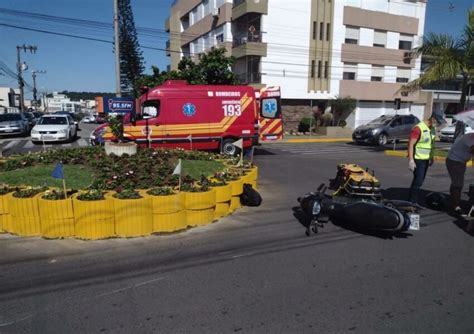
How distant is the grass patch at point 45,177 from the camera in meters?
7.43

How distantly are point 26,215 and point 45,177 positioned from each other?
88.8 inches

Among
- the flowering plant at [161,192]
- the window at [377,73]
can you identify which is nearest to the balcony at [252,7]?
the window at [377,73]

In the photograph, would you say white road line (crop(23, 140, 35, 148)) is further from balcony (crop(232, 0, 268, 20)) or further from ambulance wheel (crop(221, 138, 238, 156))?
balcony (crop(232, 0, 268, 20))

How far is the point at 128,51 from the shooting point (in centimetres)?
4122

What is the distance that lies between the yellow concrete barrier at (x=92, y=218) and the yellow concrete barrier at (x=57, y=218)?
95 millimetres

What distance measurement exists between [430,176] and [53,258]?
10.9 meters

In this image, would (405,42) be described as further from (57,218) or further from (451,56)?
(57,218)

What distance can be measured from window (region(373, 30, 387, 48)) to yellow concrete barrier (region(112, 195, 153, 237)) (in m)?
32.6

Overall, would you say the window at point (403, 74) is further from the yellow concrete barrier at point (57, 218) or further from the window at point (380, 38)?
the yellow concrete barrier at point (57, 218)

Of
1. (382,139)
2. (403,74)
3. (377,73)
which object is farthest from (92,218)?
(403,74)

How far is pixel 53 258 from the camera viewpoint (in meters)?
5.10

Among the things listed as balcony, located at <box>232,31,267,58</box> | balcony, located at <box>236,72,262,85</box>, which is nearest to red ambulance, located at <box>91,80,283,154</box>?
balcony, located at <box>232,31,267,58</box>

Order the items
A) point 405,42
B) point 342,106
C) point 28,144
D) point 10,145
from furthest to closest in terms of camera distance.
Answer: point 405,42 → point 342,106 → point 28,144 → point 10,145

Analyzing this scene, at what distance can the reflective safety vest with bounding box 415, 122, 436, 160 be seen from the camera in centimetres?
728
